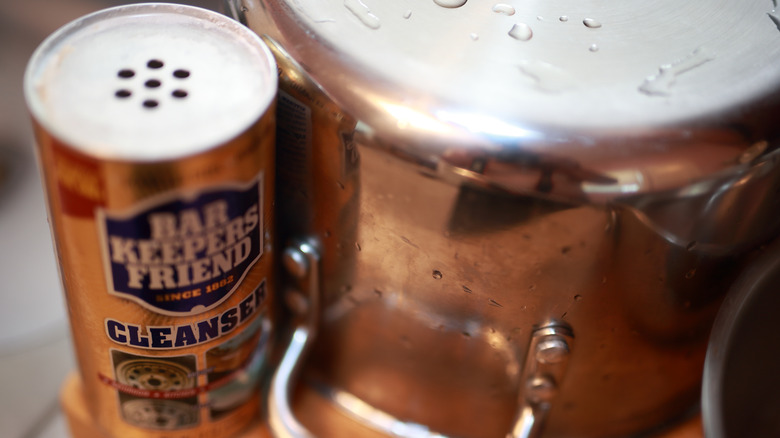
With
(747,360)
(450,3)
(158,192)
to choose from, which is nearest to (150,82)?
(158,192)

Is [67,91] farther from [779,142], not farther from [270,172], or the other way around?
[779,142]

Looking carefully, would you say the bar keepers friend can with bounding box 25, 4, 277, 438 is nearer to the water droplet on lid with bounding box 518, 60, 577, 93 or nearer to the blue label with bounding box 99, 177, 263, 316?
the blue label with bounding box 99, 177, 263, 316

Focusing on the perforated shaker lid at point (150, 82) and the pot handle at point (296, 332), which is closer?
the perforated shaker lid at point (150, 82)

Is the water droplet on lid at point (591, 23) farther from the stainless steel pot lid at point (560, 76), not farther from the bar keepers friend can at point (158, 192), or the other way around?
the bar keepers friend can at point (158, 192)

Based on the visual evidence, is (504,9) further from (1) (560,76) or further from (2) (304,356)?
(2) (304,356)

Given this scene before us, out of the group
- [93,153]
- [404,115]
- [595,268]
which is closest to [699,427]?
[595,268]

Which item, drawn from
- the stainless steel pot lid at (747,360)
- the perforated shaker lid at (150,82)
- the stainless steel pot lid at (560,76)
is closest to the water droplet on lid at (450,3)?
the stainless steel pot lid at (560,76)
